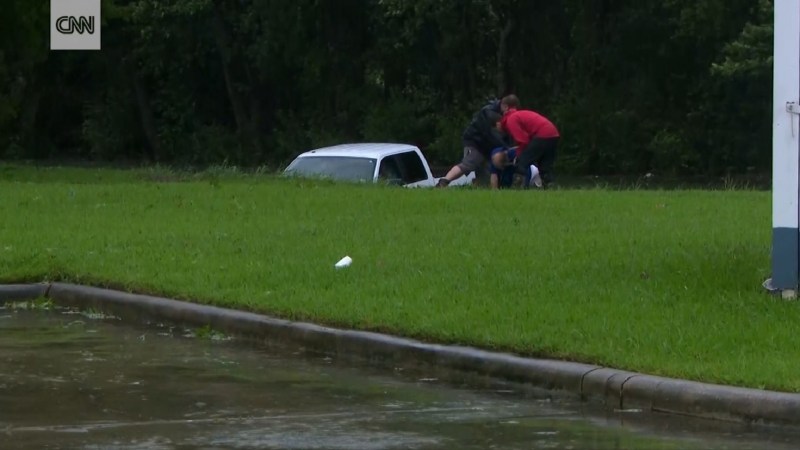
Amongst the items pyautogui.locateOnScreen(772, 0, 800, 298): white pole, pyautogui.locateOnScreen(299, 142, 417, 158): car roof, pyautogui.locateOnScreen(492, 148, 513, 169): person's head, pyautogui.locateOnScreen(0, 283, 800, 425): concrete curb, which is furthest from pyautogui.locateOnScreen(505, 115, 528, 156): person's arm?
pyautogui.locateOnScreen(772, 0, 800, 298): white pole

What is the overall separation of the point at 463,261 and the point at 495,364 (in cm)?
357

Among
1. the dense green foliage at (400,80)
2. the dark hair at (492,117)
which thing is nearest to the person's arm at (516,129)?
the dark hair at (492,117)

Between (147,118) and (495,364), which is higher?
(147,118)

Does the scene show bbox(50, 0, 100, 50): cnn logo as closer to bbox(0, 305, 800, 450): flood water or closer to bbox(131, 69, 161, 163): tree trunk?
bbox(0, 305, 800, 450): flood water

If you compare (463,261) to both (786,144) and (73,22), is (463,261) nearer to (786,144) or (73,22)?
(786,144)

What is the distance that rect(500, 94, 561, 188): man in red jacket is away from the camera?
22672 millimetres

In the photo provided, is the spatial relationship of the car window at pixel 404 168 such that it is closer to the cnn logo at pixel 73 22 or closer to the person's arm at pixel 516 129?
the person's arm at pixel 516 129

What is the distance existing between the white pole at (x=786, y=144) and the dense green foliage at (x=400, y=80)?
968 inches

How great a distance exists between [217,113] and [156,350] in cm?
3903

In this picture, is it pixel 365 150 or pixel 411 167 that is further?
pixel 411 167

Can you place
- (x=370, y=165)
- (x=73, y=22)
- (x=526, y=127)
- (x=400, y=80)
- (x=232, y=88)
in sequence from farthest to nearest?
(x=232, y=88), (x=400, y=80), (x=73, y=22), (x=370, y=165), (x=526, y=127)

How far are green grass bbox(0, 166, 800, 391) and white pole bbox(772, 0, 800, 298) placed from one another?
0.32 meters

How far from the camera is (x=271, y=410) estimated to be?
797 cm

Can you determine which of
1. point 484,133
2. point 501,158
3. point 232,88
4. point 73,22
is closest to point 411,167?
point 484,133
